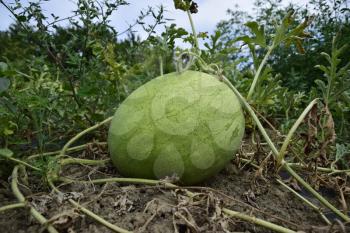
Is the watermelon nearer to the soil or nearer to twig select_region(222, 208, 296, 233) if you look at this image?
the soil

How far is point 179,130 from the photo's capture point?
1848 millimetres

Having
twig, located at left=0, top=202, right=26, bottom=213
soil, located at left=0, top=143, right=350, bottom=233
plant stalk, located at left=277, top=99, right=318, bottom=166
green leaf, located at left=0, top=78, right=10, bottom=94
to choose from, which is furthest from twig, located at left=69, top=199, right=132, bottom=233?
plant stalk, located at left=277, top=99, right=318, bottom=166

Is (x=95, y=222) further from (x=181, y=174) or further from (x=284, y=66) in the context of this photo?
(x=284, y=66)

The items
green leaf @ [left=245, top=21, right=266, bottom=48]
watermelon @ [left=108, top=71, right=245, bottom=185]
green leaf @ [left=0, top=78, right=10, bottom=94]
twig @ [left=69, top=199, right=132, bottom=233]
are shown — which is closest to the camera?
twig @ [left=69, top=199, right=132, bottom=233]

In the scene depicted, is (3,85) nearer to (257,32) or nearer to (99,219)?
(99,219)

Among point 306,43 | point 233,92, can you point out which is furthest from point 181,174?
point 306,43

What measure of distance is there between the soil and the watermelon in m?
0.14

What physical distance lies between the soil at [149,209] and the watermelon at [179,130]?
0.14 meters

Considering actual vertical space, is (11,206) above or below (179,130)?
below

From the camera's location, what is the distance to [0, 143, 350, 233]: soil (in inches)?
58.6

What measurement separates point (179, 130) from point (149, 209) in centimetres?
41

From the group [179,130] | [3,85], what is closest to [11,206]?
[3,85]

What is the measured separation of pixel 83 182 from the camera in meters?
1.87

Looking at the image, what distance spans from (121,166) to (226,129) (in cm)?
52
